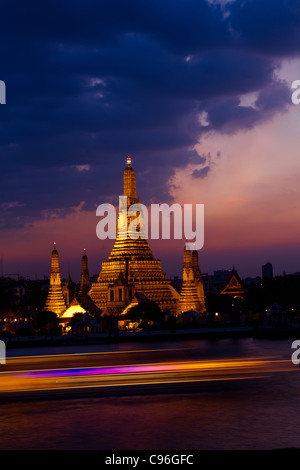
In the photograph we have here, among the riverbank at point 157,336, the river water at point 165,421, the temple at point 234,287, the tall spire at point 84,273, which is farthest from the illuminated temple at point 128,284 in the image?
the river water at point 165,421

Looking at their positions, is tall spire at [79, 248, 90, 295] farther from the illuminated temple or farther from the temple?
the temple

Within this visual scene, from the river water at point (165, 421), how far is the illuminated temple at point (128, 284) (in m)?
45.2

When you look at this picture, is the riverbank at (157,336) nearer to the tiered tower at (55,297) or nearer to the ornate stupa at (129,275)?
the ornate stupa at (129,275)

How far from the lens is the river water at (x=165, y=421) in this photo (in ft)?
56.7

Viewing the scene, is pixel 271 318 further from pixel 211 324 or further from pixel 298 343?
pixel 298 343

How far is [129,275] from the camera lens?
74250 mm

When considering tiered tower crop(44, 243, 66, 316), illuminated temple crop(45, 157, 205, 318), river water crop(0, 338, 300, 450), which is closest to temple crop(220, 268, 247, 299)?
illuminated temple crop(45, 157, 205, 318)

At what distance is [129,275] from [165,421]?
54.5 m

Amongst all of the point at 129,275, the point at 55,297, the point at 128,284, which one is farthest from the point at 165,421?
the point at 129,275

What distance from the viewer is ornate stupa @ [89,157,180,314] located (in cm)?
7138

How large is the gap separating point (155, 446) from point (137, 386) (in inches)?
367

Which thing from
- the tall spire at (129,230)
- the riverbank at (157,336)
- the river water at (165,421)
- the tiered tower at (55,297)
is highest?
the tall spire at (129,230)

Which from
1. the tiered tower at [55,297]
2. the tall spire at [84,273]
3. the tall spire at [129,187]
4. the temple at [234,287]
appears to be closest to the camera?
the tiered tower at [55,297]

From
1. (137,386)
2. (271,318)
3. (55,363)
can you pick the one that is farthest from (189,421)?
(271,318)
